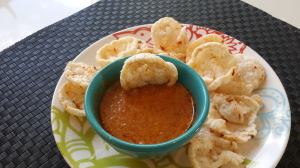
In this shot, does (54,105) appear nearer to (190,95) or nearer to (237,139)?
(190,95)

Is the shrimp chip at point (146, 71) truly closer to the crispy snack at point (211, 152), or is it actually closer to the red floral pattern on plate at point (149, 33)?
the crispy snack at point (211, 152)

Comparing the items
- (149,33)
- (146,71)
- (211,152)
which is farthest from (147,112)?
(149,33)

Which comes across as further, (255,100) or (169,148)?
(255,100)

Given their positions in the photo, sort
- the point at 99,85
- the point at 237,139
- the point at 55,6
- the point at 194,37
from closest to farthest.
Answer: the point at 237,139 < the point at 99,85 < the point at 194,37 < the point at 55,6

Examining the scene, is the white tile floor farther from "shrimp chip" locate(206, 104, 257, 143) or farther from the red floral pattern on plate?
"shrimp chip" locate(206, 104, 257, 143)

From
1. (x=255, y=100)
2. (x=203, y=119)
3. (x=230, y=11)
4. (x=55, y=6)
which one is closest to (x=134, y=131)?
(x=203, y=119)

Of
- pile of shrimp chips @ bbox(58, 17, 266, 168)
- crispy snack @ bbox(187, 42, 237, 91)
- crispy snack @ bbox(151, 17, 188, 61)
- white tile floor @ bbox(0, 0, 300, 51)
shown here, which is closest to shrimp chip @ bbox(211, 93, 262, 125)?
pile of shrimp chips @ bbox(58, 17, 266, 168)

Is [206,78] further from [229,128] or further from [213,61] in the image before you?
[229,128]
